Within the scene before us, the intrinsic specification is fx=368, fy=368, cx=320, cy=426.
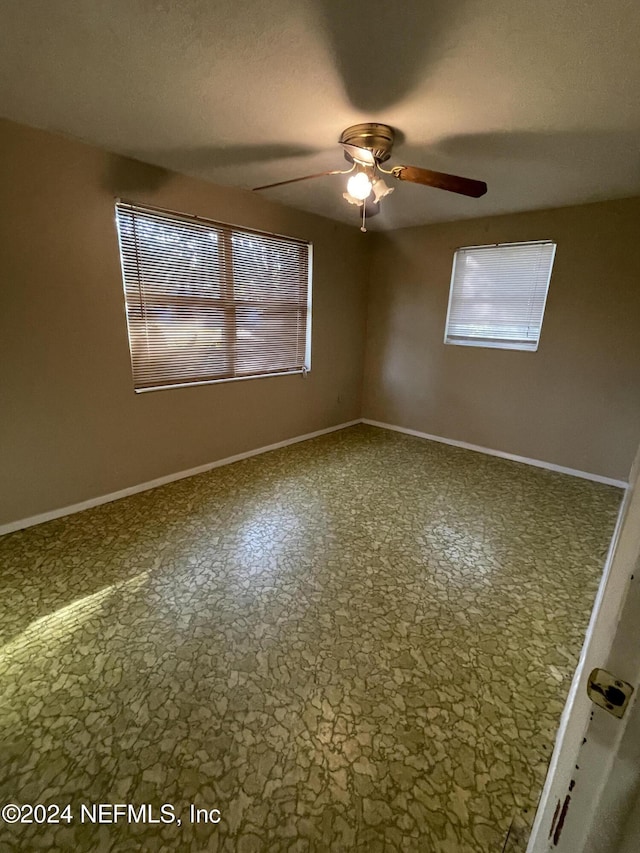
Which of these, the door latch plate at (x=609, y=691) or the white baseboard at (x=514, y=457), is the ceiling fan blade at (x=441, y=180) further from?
the white baseboard at (x=514, y=457)

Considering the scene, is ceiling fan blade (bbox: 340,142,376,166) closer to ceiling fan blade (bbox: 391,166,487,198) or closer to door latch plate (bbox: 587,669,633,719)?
ceiling fan blade (bbox: 391,166,487,198)

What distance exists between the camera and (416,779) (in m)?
1.19

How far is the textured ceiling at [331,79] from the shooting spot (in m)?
1.25

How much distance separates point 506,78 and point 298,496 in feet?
8.79

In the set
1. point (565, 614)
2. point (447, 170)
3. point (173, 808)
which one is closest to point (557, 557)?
point (565, 614)

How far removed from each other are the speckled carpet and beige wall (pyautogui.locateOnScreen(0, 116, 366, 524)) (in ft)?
1.27

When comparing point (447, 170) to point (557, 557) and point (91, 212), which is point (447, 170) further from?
point (557, 557)

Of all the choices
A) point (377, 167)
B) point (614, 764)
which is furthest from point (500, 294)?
point (614, 764)

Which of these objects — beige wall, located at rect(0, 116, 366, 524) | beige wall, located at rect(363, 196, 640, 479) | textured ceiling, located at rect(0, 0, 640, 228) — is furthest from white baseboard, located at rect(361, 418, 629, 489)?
textured ceiling, located at rect(0, 0, 640, 228)

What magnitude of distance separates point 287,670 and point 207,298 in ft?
8.86

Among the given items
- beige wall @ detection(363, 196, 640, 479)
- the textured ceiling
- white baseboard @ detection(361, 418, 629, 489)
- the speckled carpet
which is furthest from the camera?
white baseboard @ detection(361, 418, 629, 489)

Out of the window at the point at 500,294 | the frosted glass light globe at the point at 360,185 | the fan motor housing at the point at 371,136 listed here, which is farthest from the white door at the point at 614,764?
the window at the point at 500,294

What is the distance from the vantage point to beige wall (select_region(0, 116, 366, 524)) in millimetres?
2162

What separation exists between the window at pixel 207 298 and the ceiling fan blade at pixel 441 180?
170 centimetres
